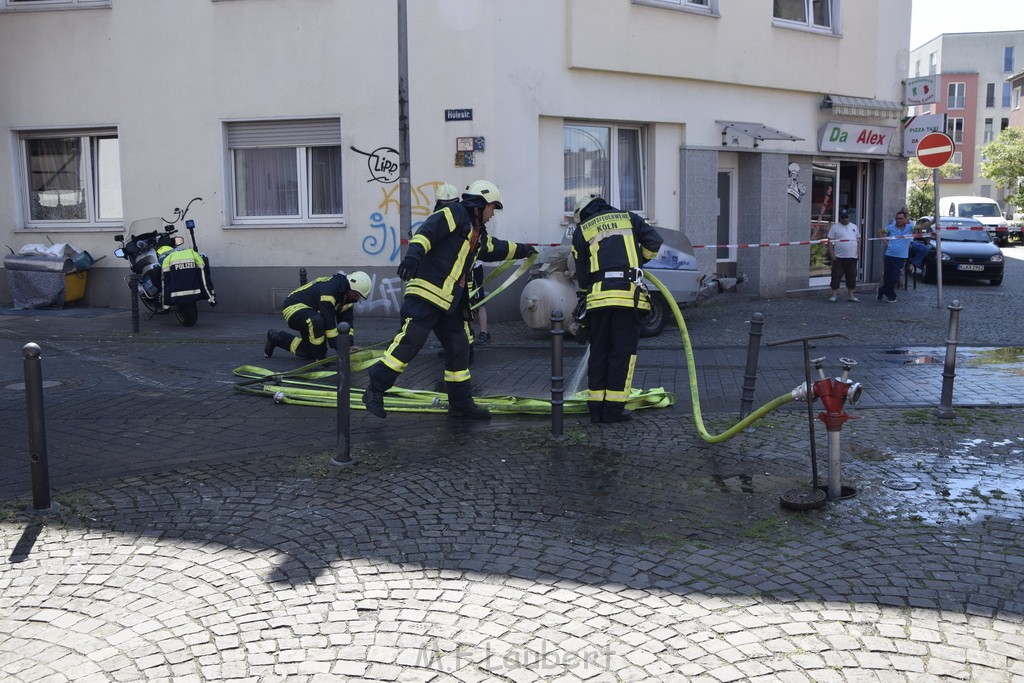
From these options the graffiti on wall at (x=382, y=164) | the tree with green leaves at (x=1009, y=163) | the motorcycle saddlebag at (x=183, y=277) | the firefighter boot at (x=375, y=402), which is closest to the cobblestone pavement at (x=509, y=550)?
the firefighter boot at (x=375, y=402)

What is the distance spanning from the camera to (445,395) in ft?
27.5

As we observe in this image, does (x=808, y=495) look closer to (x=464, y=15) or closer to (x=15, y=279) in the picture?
(x=464, y=15)

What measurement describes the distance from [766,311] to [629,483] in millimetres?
9843

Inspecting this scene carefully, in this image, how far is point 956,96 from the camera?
7188 cm

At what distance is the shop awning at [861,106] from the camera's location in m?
17.4

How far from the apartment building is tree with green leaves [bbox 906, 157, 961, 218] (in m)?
2.74

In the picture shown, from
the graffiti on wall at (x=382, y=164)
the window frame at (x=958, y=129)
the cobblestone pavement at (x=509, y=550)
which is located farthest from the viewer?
the window frame at (x=958, y=129)

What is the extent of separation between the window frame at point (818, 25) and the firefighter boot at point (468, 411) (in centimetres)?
1189

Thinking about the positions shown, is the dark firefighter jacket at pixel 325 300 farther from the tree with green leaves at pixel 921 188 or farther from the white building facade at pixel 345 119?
the tree with green leaves at pixel 921 188

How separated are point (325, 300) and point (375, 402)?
2.88 metres

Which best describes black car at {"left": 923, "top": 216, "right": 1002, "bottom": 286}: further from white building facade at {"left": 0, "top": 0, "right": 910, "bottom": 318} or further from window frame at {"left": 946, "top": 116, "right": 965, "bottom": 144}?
window frame at {"left": 946, "top": 116, "right": 965, "bottom": 144}

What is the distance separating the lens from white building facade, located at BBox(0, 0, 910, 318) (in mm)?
13680

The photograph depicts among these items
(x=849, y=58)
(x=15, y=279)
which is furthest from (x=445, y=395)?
(x=849, y=58)

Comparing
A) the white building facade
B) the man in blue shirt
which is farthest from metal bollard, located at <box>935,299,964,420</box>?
the man in blue shirt
